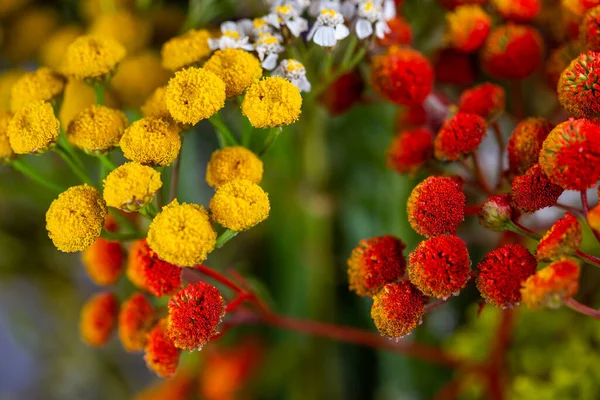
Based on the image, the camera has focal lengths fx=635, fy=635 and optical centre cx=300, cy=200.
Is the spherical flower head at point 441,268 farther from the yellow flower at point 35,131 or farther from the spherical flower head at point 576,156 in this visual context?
the yellow flower at point 35,131

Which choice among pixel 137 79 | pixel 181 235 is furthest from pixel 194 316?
pixel 137 79

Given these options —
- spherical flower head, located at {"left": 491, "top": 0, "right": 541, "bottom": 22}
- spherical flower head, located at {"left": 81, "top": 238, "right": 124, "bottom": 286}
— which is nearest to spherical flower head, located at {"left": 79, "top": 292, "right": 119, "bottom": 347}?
spherical flower head, located at {"left": 81, "top": 238, "right": 124, "bottom": 286}

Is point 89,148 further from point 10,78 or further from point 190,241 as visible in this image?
point 10,78

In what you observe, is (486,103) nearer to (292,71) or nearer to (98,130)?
(292,71)

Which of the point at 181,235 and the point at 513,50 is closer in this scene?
the point at 181,235

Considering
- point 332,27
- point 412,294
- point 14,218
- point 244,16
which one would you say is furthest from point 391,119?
point 14,218

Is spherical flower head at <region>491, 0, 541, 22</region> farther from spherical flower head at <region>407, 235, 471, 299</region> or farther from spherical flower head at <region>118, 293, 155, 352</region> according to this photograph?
spherical flower head at <region>118, 293, 155, 352</region>
